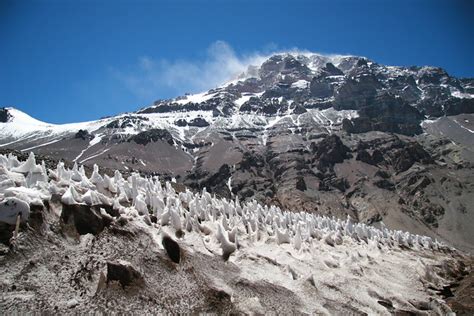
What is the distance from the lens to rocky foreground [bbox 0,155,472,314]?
12352 mm

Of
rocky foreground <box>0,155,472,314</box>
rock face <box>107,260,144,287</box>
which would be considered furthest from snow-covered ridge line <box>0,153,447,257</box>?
rock face <box>107,260,144,287</box>

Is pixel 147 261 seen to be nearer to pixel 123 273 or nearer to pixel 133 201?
pixel 123 273

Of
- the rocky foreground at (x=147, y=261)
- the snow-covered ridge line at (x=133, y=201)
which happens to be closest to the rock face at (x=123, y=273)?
the rocky foreground at (x=147, y=261)

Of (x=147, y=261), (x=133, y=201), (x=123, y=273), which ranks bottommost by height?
(x=123, y=273)

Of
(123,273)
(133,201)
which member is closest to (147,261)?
(123,273)

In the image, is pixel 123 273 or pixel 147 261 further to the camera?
pixel 147 261

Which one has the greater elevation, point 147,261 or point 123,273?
point 147,261

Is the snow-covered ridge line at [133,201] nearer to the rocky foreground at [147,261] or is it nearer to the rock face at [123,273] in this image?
the rocky foreground at [147,261]

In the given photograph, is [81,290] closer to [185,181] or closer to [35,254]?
[35,254]

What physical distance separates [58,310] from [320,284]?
12.7 metres

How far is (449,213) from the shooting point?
15938cm

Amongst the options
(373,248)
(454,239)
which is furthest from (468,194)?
(373,248)

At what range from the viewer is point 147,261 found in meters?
14.9

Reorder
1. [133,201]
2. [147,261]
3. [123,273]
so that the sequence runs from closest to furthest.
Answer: [123,273] → [147,261] → [133,201]
